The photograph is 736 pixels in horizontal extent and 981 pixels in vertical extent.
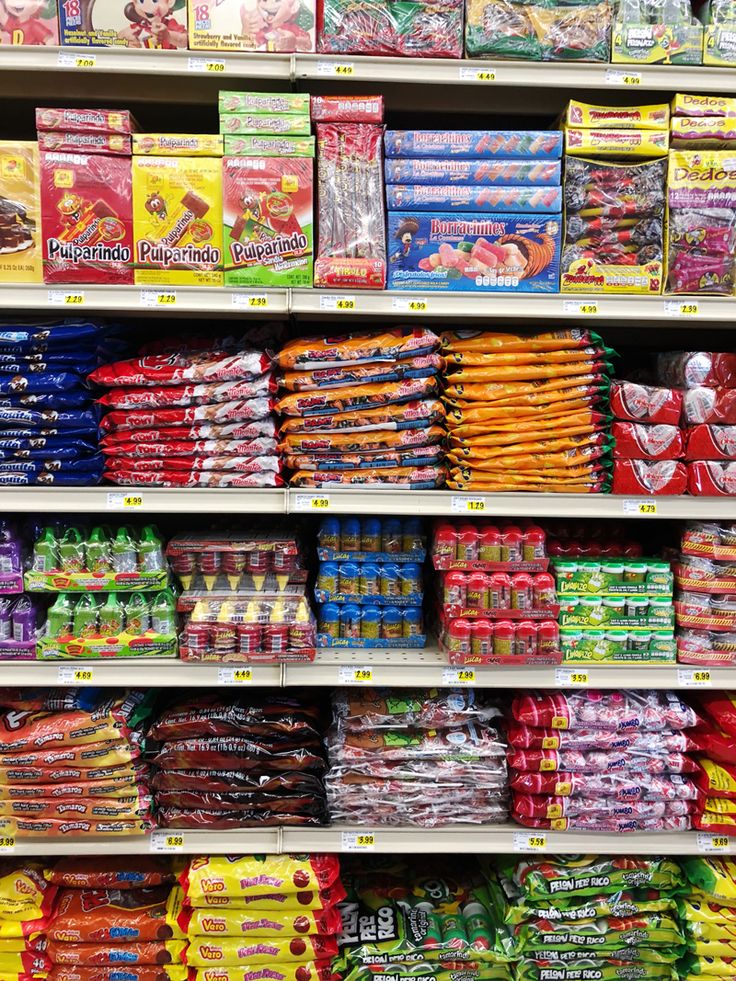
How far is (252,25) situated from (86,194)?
62cm

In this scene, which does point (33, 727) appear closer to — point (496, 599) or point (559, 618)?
point (496, 599)

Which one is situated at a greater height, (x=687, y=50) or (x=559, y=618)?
(x=687, y=50)

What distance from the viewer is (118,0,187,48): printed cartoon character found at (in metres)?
1.70

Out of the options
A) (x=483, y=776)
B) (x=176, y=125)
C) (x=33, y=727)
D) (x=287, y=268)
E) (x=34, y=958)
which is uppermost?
(x=176, y=125)

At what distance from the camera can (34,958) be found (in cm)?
190

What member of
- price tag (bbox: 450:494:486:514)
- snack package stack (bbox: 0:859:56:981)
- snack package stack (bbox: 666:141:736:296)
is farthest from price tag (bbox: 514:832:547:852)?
snack package stack (bbox: 666:141:736:296)

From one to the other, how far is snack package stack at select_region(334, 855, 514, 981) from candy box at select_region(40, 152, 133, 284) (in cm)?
201

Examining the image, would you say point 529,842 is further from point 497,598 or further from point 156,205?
point 156,205

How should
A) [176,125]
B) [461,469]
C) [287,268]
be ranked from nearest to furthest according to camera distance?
[287,268], [461,469], [176,125]

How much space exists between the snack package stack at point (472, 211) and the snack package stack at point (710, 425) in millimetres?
547

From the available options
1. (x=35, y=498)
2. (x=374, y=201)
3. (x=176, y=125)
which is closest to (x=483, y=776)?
A: (x=35, y=498)

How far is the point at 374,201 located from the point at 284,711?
147 centimetres

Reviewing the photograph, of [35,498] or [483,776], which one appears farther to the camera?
[483,776]

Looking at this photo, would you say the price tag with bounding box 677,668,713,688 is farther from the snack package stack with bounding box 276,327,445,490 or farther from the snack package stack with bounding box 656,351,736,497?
the snack package stack with bounding box 276,327,445,490
